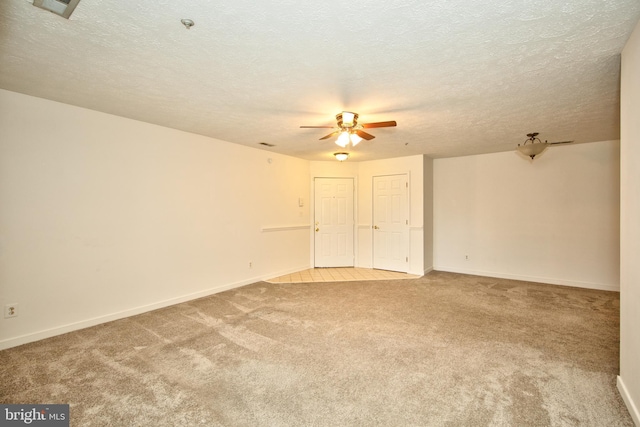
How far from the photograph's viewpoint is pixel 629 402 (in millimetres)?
1899

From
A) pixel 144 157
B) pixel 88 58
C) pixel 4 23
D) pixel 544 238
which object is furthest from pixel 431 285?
pixel 4 23

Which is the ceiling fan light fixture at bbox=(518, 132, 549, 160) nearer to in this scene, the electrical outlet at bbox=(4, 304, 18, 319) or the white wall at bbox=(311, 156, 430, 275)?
the white wall at bbox=(311, 156, 430, 275)

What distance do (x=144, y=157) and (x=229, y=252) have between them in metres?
1.91

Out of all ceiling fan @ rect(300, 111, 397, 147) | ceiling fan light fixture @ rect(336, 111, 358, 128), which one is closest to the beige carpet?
ceiling fan @ rect(300, 111, 397, 147)

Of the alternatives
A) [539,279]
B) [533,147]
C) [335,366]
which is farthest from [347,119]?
[539,279]

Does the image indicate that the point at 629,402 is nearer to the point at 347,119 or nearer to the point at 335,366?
the point at 335,366

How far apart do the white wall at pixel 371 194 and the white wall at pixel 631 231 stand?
3.74m

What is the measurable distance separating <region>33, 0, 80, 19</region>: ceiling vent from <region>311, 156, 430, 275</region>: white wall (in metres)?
4.99

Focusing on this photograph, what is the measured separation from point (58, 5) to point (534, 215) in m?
6.71

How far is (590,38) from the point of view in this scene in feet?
6.14

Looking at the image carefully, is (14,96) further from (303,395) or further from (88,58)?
(303,395)

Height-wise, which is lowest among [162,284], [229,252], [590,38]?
[162,284]

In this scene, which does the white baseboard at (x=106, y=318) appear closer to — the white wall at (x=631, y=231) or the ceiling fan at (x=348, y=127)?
the ceiling fan at (x=348, y=127)

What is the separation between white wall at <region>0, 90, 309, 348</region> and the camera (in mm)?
2854
